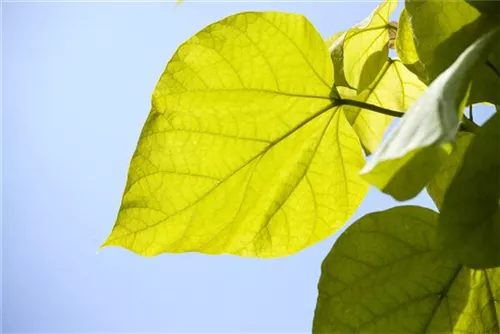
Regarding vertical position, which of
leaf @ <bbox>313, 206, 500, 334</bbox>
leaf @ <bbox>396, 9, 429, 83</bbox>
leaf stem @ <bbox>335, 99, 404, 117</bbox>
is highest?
leaf @ <bbox>396, 9, 429, 83</bbox>

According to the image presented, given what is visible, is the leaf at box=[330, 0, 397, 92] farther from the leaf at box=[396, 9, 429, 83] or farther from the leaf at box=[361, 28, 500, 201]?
the leaf at box=[361, 28, 500, 201]

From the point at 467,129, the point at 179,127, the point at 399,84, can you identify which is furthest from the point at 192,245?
the point at 399,84

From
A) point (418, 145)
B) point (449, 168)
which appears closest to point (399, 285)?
point (449, 168)

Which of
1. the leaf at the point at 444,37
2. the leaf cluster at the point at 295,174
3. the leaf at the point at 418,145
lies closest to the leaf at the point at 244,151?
the leaf cluster at the point at 295,174

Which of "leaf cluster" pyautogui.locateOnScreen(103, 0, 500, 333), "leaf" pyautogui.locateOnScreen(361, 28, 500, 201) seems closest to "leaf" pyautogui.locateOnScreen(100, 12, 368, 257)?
"leaf cluster" pyautogui.locateOnScreen(103, 0, 500, 333)

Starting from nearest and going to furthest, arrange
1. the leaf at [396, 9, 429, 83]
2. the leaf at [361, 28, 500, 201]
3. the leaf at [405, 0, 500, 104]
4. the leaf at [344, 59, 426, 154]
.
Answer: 1. the leaf at [361, 28, 500, 201]
2. the leaf at [405, 0, 500, 104]
3. the leaf at [396, 9, 429, 83]
4. the leaf at [344, 59, 426, 154]

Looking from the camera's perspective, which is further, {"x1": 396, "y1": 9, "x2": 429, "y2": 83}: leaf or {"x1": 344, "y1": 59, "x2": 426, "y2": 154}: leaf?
{"x1": 344, "y1": 59, "x2": 426, "y2": 154}: leaf

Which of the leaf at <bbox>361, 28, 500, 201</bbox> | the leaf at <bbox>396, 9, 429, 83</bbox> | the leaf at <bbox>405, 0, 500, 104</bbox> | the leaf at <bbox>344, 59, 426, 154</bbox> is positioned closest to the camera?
the leaf at <bbox>361, 28, 500, 201</bbox>

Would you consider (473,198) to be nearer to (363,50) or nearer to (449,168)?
(449,168)
